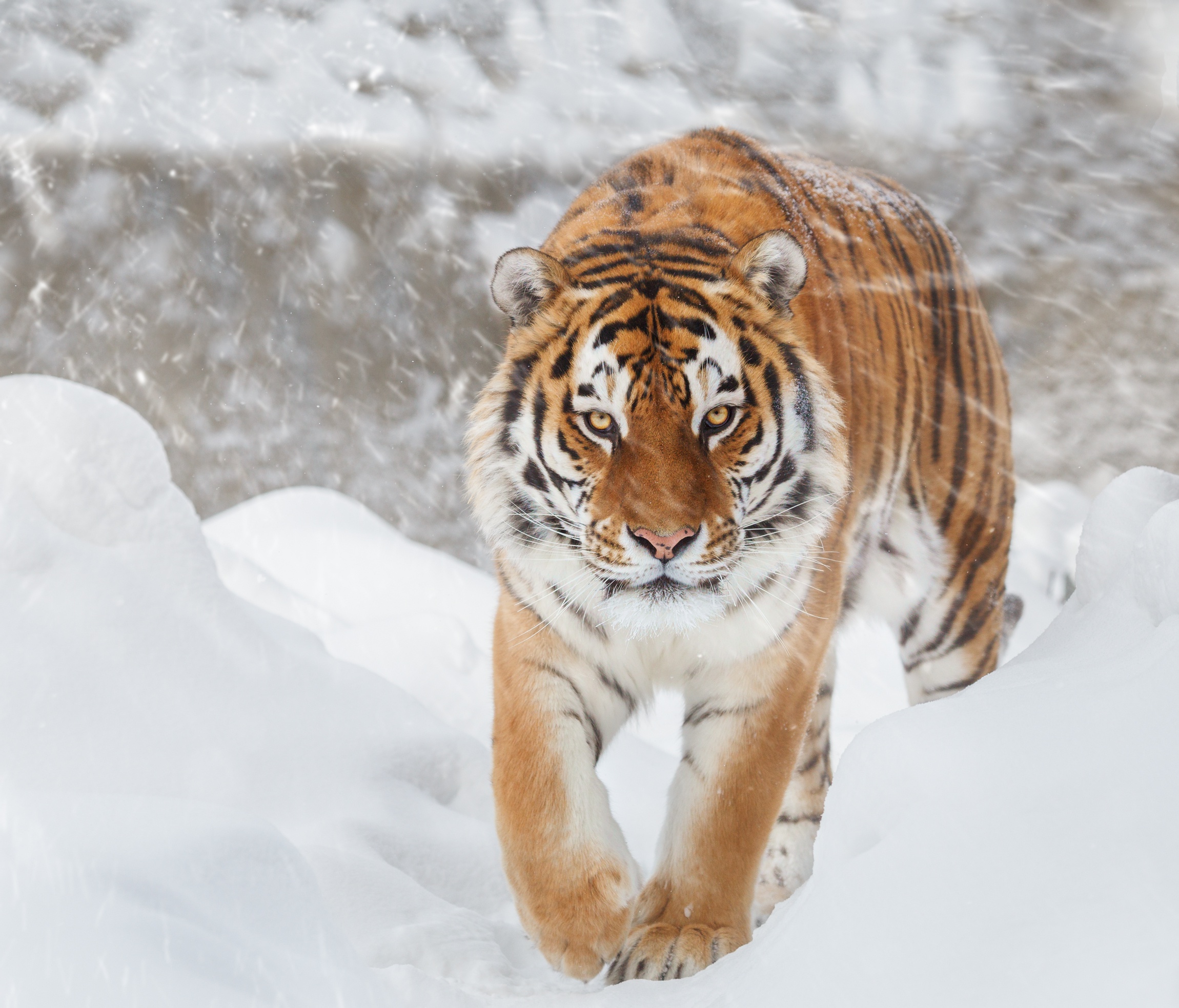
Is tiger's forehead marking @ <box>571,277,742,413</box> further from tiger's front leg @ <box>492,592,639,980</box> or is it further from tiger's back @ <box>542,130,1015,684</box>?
tiger's front leg @ <box>492,592,639,980</box>

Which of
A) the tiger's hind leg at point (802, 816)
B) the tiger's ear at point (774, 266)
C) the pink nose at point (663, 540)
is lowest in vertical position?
the tiger's hind leg at point (802, 816)

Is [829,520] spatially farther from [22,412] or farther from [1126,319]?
[1126,319]

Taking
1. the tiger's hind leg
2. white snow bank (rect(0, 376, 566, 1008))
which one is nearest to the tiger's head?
white snow bank (rect(0, 376, 566, 1008))

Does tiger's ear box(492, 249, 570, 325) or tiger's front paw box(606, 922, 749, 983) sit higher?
tiger's ear box(492, 249, 570, 325)

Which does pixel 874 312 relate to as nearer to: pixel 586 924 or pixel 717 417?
pixel 717 417

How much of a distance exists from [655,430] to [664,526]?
113 millimetres

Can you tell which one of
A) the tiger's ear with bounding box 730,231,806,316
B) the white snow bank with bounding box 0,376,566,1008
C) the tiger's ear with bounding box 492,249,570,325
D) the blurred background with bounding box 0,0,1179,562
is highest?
the tiger's ear with bounding box 730,231,806,316

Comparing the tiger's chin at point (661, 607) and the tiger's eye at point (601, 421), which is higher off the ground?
the tiger's eye at point (601, 421)

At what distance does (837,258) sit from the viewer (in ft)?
5.59

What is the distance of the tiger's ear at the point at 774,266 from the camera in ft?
4.33

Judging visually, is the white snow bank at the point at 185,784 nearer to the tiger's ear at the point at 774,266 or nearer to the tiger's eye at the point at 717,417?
the tiger's eye at the point at 717,417

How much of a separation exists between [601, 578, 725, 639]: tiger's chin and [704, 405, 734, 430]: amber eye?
0.61 feet

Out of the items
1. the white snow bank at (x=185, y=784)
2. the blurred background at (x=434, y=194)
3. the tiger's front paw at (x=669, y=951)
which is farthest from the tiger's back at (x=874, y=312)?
the blurred background at (x=434, y=194)

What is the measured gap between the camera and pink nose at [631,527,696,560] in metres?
1.18
